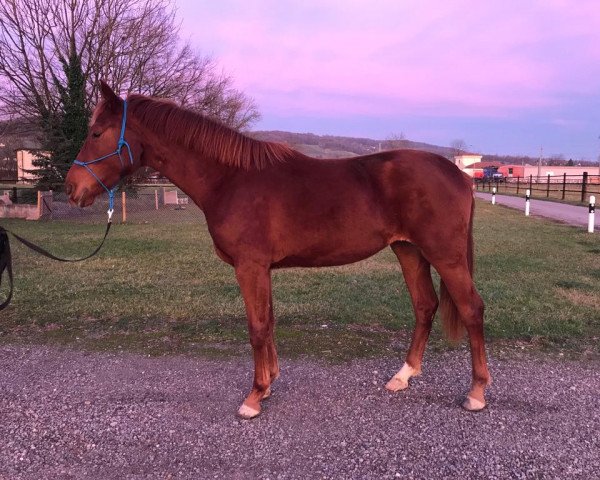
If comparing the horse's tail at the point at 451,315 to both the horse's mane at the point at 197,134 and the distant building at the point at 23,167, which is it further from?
the distant building at the point at 23,167

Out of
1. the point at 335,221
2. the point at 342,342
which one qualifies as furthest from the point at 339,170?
the point at 342,342

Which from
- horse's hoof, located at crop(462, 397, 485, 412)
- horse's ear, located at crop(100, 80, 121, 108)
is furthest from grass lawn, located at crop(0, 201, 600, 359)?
horse's ear, located at crop(100, 80, 121, 108)

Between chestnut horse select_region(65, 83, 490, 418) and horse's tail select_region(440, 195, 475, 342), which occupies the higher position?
chestnut horse select_region(65, 83, 490, 418)

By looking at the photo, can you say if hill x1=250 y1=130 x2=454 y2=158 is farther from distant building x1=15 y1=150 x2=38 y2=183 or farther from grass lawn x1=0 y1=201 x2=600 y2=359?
distant building x1=15 y1=150 x2=38 y2=183

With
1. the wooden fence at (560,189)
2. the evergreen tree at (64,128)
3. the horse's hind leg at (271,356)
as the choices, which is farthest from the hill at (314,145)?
the evergreen tree at (64,128)

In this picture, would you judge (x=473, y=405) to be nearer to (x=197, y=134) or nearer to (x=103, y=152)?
(x=197, y=134)

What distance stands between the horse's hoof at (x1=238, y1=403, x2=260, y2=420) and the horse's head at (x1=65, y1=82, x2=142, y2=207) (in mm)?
1992

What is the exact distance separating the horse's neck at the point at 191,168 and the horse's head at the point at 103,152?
0.19m

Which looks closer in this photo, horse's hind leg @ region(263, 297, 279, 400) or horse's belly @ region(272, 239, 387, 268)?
horse's belly @ region(272, 239, 387, 268)

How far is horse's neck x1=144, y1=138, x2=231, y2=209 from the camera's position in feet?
11.7

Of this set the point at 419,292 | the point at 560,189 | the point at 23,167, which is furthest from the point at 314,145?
the point at 23,167

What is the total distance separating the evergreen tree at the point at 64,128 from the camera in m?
24.3

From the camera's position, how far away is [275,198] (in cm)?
343

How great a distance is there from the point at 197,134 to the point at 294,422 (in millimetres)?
2321
